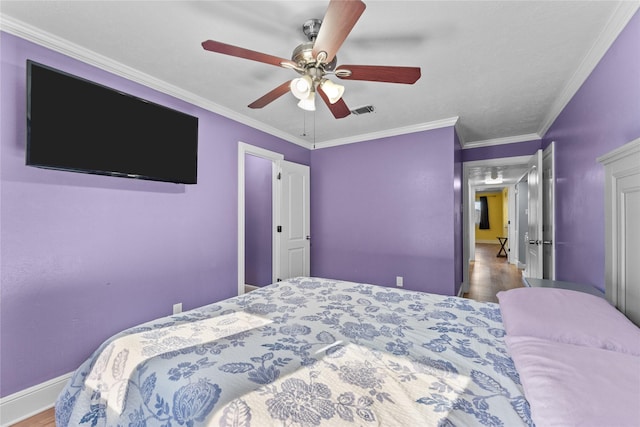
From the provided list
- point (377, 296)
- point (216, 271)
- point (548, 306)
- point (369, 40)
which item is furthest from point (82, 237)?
point (548, 306)

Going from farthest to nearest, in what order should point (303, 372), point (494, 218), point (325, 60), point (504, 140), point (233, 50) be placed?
1. point (494, 218)
2. point (504, 140)
3. point (325, 60)
4. point (233, 50)
5. point (303, 372)

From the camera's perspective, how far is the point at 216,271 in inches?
112

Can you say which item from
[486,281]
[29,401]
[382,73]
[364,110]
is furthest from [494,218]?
[29,401]

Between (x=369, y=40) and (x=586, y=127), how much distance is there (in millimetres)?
1837

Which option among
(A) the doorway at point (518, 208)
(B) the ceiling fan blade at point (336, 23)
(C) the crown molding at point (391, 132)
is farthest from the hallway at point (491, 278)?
(B) the ceiling fan blade at point (336, 23)

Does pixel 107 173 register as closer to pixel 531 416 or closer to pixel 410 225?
pixel 531 416

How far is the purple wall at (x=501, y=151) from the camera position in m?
3.80

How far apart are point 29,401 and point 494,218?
43.2 ft

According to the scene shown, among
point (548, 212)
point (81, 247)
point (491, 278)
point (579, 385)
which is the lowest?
point (491, 278)

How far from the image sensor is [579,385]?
2.43 ft

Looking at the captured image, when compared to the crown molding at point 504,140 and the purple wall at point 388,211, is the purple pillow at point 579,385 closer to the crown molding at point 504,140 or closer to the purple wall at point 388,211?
the purple wall at point 388,211

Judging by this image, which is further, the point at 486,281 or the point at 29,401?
the point at 486,281

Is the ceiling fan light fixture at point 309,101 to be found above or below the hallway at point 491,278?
above

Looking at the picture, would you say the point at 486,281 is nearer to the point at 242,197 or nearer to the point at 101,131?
the point at 242,197
